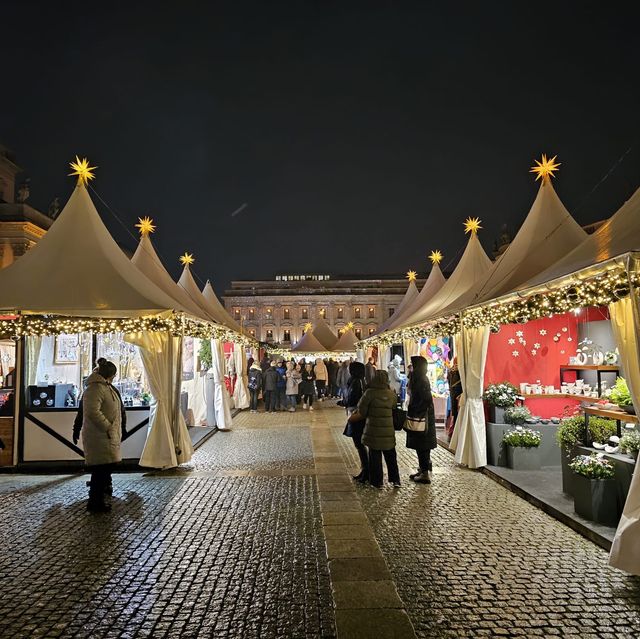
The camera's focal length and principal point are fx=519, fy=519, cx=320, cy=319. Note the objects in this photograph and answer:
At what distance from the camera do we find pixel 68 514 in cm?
616

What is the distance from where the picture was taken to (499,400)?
8500 millimetres

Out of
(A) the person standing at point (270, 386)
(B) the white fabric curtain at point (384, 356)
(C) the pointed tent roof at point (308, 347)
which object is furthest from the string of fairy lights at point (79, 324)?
(C) the pointed tent roof at point (308, 347)

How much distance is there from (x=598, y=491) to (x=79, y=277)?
791 centimetres

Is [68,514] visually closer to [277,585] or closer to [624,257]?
[277,585]

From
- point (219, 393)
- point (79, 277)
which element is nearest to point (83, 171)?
point (79, 277)

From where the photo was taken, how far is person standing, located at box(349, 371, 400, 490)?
717cm

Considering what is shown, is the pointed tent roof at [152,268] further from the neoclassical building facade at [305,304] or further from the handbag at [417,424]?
the neoclassical building facade at [305,304]

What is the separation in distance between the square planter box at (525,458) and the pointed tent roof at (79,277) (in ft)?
19.3

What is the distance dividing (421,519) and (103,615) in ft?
11.3

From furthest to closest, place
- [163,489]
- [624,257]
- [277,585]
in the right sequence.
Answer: [163,489] < [624,257] < [277,585]

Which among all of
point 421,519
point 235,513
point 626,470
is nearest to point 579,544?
point 626,470

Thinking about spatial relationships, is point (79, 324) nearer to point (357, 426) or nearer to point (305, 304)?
Answer: point (357, 426)

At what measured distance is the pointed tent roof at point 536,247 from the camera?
8.06 m

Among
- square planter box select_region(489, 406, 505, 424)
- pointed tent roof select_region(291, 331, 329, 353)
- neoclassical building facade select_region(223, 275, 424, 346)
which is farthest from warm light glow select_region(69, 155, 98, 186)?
neoclassical building facade select_region(223, 275, 424, 346)
